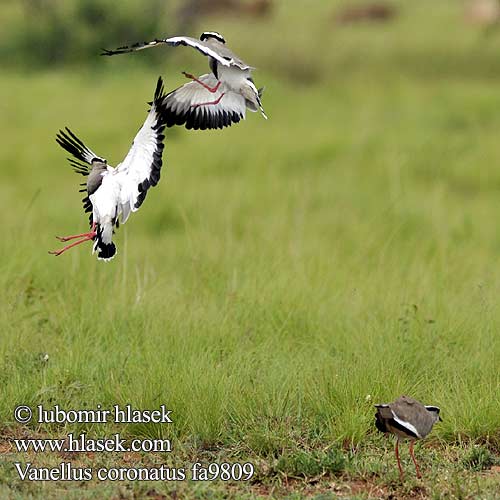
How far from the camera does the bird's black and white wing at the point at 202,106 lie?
3.37 m

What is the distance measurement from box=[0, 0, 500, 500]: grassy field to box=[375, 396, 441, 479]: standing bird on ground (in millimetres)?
266

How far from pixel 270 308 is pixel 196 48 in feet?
9.37

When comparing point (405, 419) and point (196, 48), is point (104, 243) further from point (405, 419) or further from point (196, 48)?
point (405, 419)

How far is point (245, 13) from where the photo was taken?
23359mm

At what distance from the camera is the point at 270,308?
5.76 metres

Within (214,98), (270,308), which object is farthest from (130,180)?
(270,308)

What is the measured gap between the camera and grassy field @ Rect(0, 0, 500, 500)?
4.43 meters

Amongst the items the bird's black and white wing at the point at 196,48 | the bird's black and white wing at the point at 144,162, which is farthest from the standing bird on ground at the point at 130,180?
the bird's black and white wing at the point at 196,48

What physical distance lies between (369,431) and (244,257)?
232 centimetres

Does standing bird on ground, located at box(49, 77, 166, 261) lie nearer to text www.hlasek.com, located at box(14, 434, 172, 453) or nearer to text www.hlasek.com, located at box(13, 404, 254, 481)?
text www.hlasek.com, located at box(13, 404, 254, 481)

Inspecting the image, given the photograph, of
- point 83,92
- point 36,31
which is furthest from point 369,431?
point 36,31

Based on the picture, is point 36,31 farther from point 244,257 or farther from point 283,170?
point 244,257

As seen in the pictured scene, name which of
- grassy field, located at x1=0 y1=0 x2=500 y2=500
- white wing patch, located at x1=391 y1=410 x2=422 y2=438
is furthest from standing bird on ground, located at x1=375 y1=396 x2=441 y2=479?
grassy field, located at x1=0 y1=0 x2=500 y2=500

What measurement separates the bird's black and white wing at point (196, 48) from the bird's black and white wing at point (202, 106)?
8.2 inches
